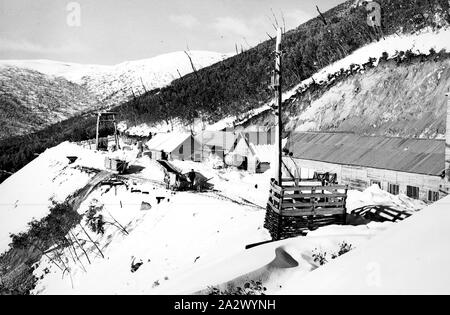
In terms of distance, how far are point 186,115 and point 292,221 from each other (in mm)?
58216

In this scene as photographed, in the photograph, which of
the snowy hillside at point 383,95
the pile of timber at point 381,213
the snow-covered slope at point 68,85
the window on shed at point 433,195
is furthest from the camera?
the snow-covered slope at point 68,85

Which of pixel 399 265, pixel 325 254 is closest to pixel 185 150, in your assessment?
pixel 325 254

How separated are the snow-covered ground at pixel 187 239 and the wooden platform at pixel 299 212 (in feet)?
3.07

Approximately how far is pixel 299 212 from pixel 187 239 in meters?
6.45

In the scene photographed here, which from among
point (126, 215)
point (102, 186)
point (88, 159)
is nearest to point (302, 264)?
point (126, 215)

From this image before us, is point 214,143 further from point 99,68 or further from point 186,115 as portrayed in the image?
point 99,68

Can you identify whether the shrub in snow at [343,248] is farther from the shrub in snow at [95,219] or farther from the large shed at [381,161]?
the shrub in snow at [95,219]

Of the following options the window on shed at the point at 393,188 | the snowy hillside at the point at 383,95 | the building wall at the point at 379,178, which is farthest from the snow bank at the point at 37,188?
the window on shed at the point at 393,188

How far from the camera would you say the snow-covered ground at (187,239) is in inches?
314

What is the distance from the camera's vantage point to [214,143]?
38719 mm

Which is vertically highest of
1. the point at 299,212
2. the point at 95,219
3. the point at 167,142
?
the point at 167,142

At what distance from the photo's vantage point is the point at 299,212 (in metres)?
11.1

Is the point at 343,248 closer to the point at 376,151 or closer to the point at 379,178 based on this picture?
the point at 379,178

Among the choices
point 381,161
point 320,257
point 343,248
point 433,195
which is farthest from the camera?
point 381,161
